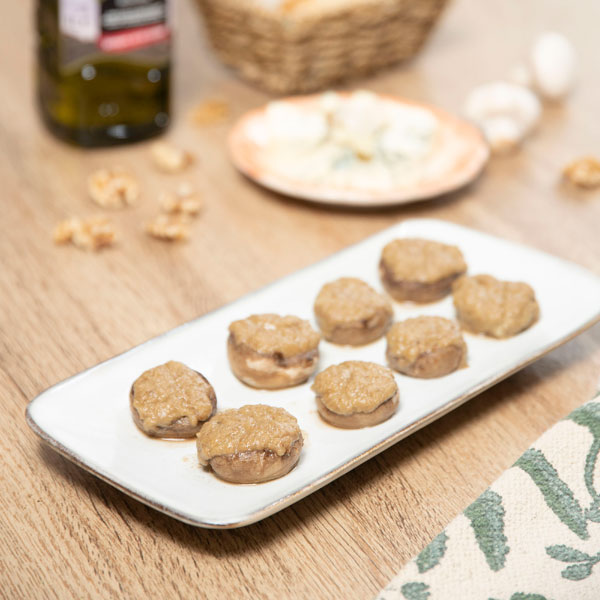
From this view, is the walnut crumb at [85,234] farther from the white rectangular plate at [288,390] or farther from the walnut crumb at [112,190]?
the white rectangular plate at [288,390]

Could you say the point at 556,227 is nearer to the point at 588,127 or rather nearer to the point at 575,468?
the point at 588,127

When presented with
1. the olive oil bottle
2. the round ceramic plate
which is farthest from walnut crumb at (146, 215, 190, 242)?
the olive oil bottle

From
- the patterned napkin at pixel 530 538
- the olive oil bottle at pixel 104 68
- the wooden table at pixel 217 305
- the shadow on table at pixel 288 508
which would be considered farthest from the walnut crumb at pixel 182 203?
the patterned napkin at pixel 530 538

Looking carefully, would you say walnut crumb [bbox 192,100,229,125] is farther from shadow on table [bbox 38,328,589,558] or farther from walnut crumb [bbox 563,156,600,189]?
shadow on table [bbox 38,328,589,558]

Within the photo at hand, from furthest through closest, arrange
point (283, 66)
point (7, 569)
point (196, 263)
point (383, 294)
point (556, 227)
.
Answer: point (283, 66) < point (556, 227) < point (196, 263) < point (383, 294) < point (7, 569)

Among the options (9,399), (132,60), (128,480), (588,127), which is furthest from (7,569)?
(588,127)

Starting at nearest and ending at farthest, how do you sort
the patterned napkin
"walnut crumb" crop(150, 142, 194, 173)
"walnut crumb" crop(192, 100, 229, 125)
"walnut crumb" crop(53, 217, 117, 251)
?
the patterned napkin, "walnut crumb" crop(53, 217, 117, 251), "walnut crumb" crop(150, 142, 194, 173), "walnut crumb" crop(192, 100, 229, 125)

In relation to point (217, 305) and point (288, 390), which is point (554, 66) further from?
point (288, 390)
